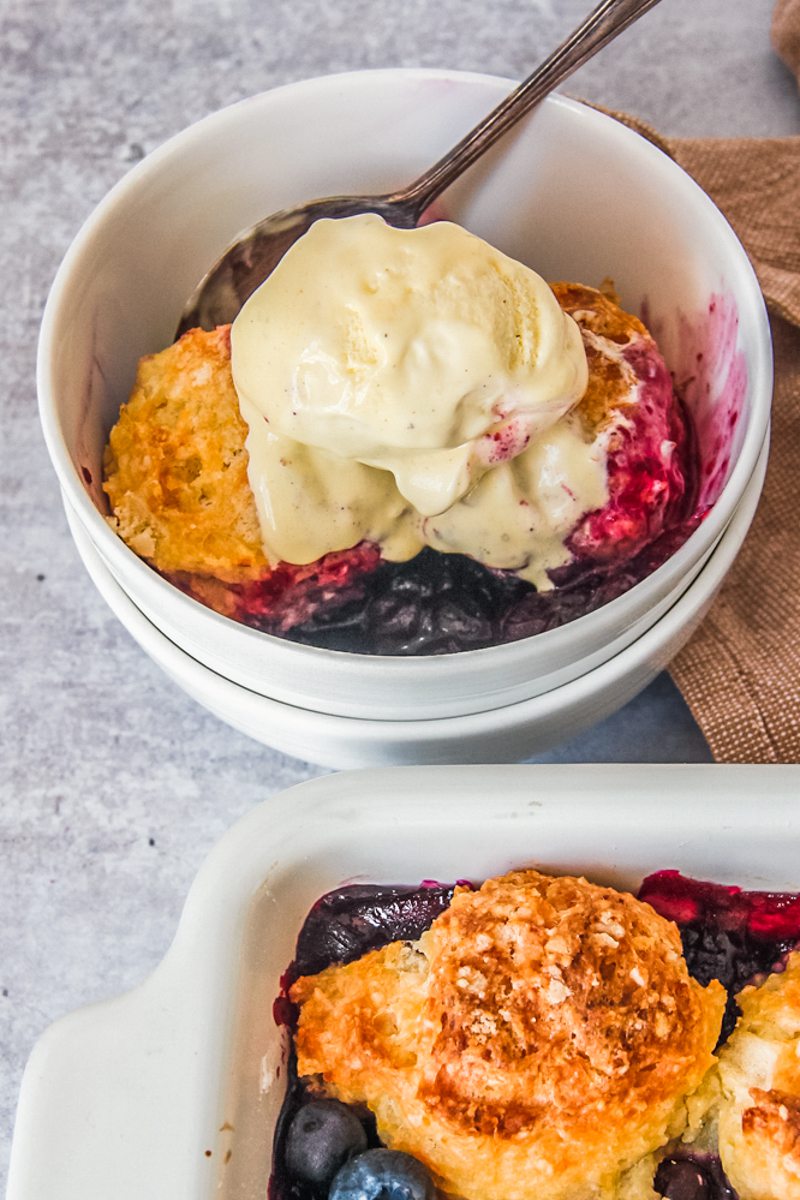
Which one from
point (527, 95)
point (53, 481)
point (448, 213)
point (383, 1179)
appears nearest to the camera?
point (383, 1179)

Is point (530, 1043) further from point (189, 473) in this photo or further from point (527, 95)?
point (527, 95)

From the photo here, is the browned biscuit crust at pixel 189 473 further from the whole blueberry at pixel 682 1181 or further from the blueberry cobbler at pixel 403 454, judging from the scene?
the whole blueberry at pixel 682 1181

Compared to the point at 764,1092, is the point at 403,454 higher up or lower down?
higher up

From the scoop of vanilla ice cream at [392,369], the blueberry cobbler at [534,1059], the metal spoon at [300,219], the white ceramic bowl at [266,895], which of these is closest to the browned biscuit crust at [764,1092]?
the blueberry cobbler at [534,1059]

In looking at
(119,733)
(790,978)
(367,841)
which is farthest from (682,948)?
(119,733)

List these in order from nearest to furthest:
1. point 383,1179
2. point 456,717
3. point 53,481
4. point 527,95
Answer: point 383,1179 < point 456,717 < point 527,95 < point 53,481

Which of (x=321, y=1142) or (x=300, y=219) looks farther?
(x=300, y=219)

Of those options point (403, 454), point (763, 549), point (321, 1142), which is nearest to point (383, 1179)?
point (321, 1142)

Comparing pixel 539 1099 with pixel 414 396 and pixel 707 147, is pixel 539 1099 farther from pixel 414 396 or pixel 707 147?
pixel 707 147
